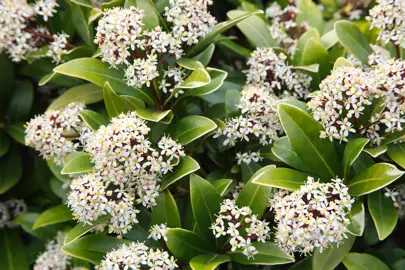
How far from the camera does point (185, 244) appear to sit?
9.55 ft

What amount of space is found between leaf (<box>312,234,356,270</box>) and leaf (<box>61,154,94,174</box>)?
137 centimetres

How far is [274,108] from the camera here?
2.99 meters

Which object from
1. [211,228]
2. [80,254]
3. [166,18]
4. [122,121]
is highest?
[166,18]

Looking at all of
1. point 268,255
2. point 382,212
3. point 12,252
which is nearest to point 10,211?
point 12,252

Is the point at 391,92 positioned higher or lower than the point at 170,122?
higher

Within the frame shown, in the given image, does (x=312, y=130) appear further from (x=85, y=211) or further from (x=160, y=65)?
(x=85, y=211)

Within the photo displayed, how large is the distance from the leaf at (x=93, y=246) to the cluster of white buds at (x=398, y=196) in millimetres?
1551

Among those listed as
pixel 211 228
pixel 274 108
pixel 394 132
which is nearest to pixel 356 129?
pixel 394 132

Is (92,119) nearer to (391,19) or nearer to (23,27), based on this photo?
(23,27)

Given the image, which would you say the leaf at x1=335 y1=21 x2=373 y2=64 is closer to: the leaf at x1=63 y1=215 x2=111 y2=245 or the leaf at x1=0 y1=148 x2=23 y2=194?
the leaf at x1=63 y1=215 x2=111 y2=245

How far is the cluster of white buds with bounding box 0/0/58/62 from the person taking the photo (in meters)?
3.50

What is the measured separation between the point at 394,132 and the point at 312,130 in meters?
0.49

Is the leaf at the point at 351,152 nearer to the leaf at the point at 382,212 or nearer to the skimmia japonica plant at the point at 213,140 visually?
the skimmia japonica plant at the point at 213,140

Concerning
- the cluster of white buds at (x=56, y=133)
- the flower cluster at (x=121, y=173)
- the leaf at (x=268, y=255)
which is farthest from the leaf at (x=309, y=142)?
the cluster of white buds at (x=56, y=133)
